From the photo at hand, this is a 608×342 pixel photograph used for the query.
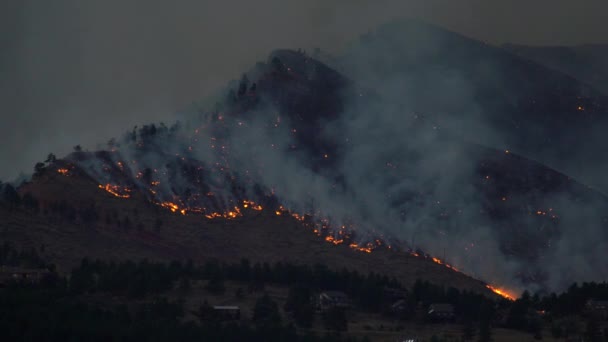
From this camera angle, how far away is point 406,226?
471ft

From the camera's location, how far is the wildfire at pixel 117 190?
13588cm

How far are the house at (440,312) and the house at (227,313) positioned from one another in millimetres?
23514

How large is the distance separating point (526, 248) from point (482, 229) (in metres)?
8.16

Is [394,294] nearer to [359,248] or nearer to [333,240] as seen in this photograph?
[359,248]

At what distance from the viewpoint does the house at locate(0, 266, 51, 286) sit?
96.6m

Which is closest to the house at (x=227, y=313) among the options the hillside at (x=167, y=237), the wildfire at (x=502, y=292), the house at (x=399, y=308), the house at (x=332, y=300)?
the house at (x=332, y=300)

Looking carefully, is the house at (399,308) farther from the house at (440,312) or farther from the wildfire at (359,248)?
the wildfire at (359,248)

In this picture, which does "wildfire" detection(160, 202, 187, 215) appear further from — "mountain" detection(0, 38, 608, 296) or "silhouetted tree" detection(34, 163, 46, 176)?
"silhouetted tree" detection(34, 163, 46, 176)

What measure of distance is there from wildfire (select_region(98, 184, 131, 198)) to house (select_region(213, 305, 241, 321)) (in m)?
46.5

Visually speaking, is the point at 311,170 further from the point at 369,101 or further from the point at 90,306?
the point at 90,306

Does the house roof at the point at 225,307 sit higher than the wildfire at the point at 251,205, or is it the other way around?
the wildfire at the point at 251,205

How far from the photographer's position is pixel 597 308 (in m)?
102

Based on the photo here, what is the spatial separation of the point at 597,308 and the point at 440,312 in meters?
19.4

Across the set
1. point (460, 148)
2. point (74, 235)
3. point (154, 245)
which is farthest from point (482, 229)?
point (74, 235)
